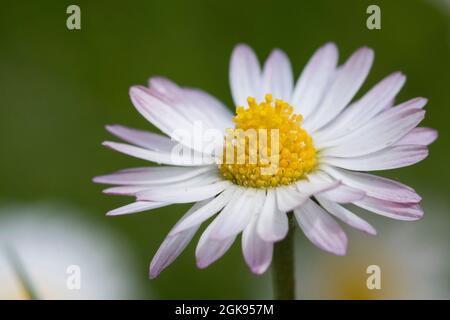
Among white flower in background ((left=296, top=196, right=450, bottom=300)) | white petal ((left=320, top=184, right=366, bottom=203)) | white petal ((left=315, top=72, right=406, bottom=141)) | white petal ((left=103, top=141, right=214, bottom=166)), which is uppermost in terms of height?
white petal ((left=315, top=72, right=406, bottom=141))

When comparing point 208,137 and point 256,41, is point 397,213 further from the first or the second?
point 256,41

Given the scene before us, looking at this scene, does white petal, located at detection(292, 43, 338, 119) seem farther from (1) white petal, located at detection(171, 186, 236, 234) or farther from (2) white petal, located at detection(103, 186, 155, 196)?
(2) white petal, located at detection(103, 186, 155, 196)

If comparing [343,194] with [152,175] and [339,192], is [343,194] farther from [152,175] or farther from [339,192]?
[152,175]

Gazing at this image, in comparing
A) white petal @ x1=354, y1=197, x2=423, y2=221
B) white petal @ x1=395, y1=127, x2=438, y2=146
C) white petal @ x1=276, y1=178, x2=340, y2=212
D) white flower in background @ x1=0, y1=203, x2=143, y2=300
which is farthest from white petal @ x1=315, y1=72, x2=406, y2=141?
white flower in background @ x1=0, y1=203, x2=143, y2=300

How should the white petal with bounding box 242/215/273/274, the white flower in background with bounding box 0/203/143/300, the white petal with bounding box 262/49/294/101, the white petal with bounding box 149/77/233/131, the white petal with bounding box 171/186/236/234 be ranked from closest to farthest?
the white petal with bounding box 242/215/273/274
the white petal with bounding box 171/186/236/234
the white petal with bounding box 149/77/233/131
the white petal with bounding box 262/49/294/101
the white flower in background with bounding box 0/203/143/300

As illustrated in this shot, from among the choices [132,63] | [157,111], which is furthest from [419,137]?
[132,63]
